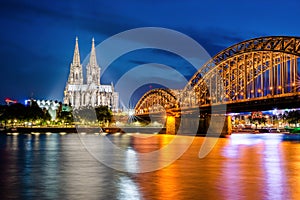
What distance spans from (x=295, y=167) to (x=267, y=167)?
5.85ft

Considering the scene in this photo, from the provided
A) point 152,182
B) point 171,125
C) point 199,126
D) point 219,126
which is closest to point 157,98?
point 171,125

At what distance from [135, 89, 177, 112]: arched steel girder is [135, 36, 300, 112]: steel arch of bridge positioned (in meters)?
17.0

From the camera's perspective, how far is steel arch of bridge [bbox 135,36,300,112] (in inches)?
3076

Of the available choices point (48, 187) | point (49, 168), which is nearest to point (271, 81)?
point (49, 168)

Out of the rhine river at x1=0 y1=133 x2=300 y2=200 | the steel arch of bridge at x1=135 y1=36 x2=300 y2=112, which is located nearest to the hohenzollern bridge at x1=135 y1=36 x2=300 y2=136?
the steel arch of bridge at x1=135 y1=36 x2=300 y2=112

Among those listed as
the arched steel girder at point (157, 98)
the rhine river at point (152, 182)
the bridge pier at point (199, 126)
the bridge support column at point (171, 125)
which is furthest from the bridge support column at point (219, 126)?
the rhine river at point (152, 182)

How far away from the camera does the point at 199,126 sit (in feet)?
373

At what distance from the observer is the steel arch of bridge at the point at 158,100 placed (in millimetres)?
139800

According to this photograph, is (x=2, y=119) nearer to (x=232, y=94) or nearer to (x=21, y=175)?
(x=232, y=94)

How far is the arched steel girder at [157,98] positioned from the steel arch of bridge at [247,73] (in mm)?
16993

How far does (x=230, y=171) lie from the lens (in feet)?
99.7

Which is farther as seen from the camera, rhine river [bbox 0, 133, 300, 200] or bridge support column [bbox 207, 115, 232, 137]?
bridge support column [bbox 207, 115, 232, 137]

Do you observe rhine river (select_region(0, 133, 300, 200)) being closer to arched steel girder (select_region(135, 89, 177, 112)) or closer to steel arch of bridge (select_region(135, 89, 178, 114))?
steel arch of bridge (select_region(135, 89, 178, 114))

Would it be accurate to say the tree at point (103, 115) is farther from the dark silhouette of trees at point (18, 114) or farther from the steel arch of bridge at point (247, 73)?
the steel arch of bridge at point (247, 73)
